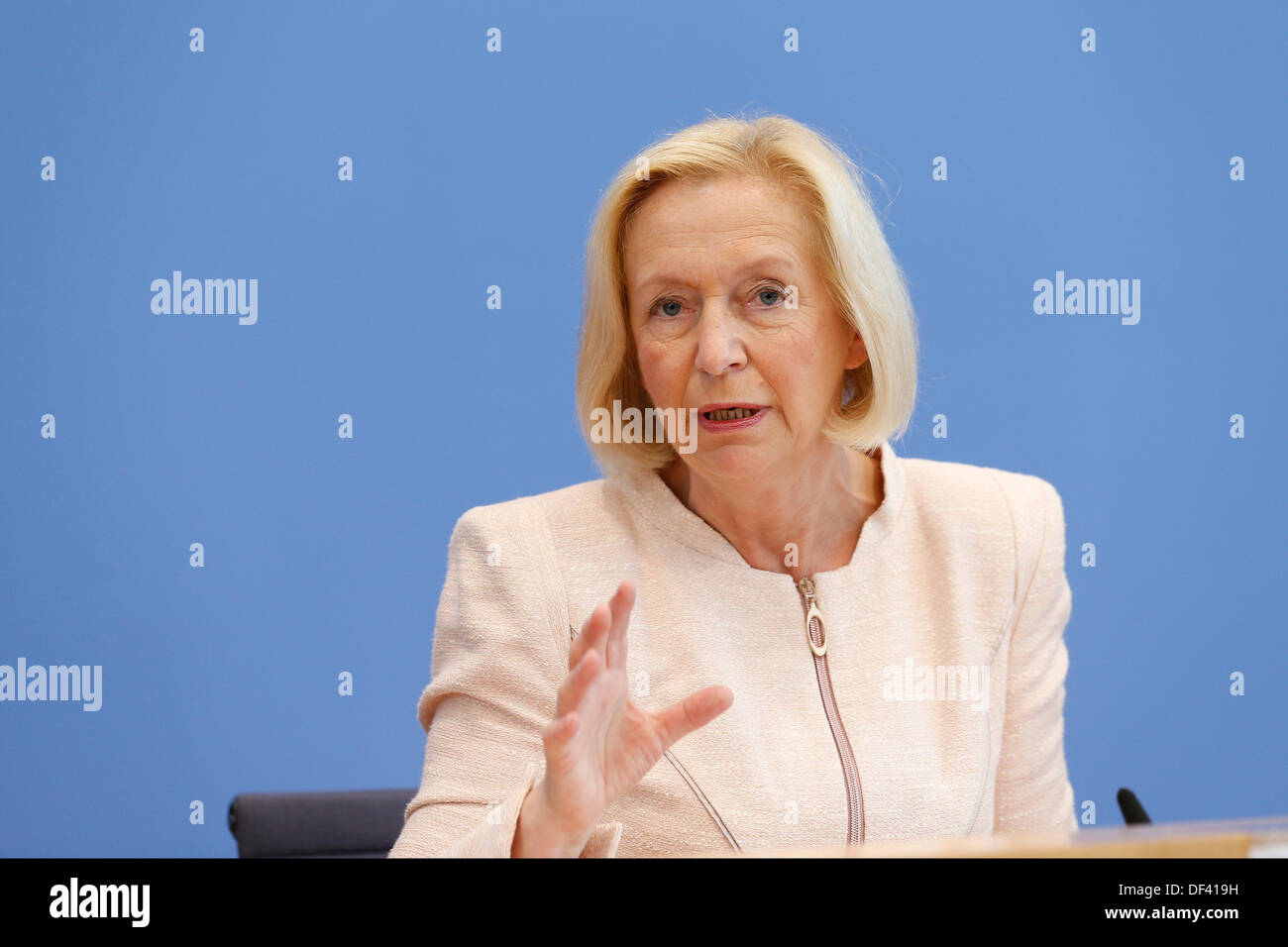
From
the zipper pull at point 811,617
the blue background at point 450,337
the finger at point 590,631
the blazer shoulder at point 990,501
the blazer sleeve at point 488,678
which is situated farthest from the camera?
the blue background at point 450,337

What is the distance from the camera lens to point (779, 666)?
139cm

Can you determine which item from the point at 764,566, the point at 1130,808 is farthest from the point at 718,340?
the point at 1130,808

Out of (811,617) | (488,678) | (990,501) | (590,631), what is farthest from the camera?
(990,501)

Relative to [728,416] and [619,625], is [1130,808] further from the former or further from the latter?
[619,625]

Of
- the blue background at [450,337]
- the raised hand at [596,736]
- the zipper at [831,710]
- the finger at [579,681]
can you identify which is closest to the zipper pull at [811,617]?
the zipper at [831,710]

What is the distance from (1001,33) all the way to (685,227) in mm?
1822

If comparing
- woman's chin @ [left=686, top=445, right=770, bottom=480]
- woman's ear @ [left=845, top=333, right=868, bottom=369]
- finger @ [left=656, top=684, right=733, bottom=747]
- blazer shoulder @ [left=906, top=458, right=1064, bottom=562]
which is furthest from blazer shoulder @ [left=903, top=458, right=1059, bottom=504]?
finger @ [left=656, top=684, right=733, bottom=747]

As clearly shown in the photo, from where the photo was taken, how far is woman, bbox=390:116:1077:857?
1308 mm

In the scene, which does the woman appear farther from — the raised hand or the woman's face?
the raised hand

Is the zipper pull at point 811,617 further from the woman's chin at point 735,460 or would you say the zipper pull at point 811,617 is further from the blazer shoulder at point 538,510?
the blazer shoulder at point 538,510

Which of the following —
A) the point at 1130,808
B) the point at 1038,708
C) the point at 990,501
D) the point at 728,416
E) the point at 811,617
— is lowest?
the point at 1130,808

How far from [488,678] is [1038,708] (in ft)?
2.19

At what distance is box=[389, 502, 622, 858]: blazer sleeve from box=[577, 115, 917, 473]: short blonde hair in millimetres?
220

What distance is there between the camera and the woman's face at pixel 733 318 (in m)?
1.42
